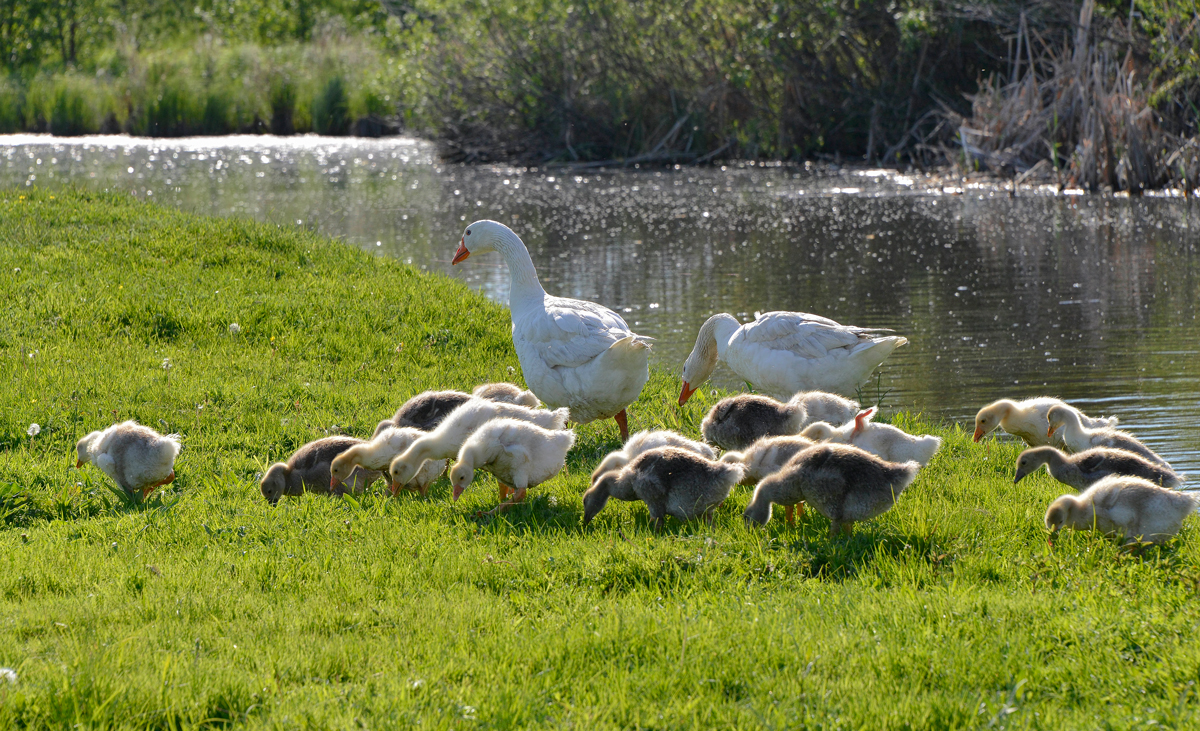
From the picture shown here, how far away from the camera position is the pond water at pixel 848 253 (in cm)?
1145

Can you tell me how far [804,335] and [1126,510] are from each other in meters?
3.60

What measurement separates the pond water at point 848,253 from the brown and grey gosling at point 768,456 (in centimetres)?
329

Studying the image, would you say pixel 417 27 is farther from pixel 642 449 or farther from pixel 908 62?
pixel 642 449

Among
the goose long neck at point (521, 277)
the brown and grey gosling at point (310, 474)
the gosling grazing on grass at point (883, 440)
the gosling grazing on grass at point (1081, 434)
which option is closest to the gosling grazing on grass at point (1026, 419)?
the gosling grazing on grass at point (1081, 434)

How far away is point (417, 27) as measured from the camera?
39.7m

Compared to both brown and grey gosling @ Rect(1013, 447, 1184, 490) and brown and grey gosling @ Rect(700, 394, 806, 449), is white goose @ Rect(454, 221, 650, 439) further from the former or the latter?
brown and grey gosling @ Rect(1013, 447, 1184, 490)

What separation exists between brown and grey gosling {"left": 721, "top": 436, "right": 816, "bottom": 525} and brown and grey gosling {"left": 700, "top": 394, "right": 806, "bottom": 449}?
2.54ft

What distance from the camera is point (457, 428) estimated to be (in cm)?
688

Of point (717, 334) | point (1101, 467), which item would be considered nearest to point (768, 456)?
point (1101, 467)

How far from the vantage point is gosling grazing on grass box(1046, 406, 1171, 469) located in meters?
6.95

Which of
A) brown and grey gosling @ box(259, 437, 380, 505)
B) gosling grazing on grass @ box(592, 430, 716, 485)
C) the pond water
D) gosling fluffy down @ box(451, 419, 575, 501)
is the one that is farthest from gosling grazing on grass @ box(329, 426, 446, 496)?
Result: the pond water

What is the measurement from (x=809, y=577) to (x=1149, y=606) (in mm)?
1437

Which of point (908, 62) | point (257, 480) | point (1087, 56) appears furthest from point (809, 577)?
point (908, 62)

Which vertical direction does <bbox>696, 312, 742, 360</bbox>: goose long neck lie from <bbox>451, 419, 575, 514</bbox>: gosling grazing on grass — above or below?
above
